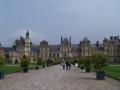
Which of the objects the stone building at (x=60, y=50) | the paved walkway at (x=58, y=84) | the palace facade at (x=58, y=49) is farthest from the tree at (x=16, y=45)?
the paved walkway at (x=58, y=84)

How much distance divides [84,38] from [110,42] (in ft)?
48.6

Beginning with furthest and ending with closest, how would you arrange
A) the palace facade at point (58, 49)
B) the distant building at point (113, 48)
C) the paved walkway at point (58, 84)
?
the palace facade at point (58, 49) → the distant building at point (113, 48) → the paved walkway at point (58, 84)

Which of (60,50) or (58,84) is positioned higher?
(60,50)

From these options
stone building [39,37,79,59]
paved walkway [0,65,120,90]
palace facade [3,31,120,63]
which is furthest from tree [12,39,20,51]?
paved walkway [0,65,120,90]

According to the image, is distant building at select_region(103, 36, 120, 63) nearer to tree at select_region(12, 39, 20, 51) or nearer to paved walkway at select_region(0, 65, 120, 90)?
tree at select_region(12, 39, 20, 51)

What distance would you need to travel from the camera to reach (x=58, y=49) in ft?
509

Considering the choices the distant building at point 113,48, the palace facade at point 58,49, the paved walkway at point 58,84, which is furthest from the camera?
the palace facade at point 58,49

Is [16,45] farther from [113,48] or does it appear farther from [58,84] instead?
[58,84]

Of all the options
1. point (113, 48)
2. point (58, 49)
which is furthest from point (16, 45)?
point (113, 48)

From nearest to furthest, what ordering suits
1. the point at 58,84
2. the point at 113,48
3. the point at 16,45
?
the point at 58,84 < the point at 113,48 < the point at 16,45

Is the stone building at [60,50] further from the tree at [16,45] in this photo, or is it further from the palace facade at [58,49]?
the tree at [16,45]

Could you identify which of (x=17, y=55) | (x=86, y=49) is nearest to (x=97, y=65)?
(x=17, y=55)

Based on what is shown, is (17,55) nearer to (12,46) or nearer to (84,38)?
(12,46)

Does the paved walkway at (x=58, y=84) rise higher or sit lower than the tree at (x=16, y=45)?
lower
